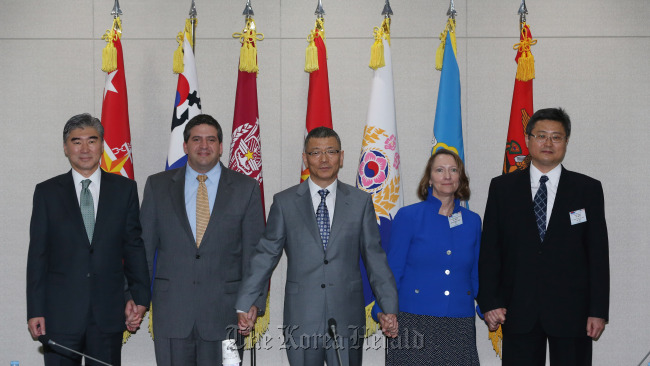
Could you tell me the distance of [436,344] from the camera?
3049 millimetres

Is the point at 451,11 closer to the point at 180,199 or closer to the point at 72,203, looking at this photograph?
the point at 180,199

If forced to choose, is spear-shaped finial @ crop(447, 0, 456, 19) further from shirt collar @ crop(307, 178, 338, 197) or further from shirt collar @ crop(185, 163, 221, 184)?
shirt collar @ crop(185, 163, 221, 184)

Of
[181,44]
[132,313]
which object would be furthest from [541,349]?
[181,44]

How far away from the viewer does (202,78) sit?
4.51 metres

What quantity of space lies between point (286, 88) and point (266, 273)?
1821 millimetres

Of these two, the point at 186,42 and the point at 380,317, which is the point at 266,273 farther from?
the point at 186,42

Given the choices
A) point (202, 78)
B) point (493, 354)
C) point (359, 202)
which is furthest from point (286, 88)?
point (493, 354)

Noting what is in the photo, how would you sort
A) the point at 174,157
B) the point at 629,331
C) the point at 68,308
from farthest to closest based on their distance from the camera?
the point at 629,331
the point at 174,157
the point at 68,308

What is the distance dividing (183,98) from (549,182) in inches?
90.8

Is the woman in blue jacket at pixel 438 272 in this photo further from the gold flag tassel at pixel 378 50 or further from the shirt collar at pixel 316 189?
the gold flag tassel at pixel 378 50

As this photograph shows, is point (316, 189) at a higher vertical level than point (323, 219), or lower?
higher

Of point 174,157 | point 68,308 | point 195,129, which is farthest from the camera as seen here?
point 174,157

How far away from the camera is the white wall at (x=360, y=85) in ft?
14.6

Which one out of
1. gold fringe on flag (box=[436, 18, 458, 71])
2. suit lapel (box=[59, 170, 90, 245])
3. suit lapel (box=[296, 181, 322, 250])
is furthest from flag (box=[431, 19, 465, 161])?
suit lapel (box=[59, 170, 90, 245])
